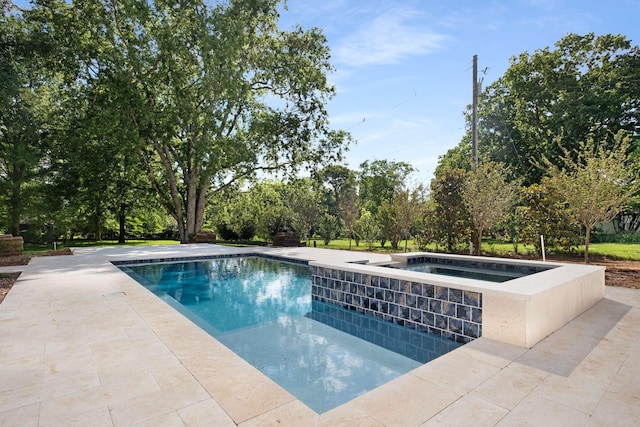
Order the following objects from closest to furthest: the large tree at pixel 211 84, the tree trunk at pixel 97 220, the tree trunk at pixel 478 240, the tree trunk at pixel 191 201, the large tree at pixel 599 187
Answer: the large tree at pixel 599 187
the tree trunk at pixel 478 240
the large tree at pixel 211 84
the tree trunk at pixel 191 201
the tree trunk at pixel 97 220

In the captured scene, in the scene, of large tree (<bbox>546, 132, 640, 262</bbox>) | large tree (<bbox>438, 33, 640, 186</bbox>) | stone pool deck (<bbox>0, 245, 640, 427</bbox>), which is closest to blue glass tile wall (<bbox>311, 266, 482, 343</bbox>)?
stone pool deck (<bbox>0, 245, 640, 427</bbox>)

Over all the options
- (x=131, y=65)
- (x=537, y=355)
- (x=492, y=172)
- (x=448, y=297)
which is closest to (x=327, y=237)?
(x=492, y=172)

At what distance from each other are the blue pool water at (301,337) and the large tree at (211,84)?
32.0 ft

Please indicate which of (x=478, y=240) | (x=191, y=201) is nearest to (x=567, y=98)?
(x=478, y=240)

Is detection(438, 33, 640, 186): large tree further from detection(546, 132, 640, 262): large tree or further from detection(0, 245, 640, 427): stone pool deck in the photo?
detection(0, 245, 640, 427): stone pool deck

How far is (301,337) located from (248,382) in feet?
6.19

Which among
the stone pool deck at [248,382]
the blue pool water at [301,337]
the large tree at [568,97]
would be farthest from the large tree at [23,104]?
the large tree at [568,97]

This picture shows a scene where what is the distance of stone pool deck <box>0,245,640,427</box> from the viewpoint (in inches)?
79.7

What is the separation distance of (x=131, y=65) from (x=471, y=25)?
44.3ft

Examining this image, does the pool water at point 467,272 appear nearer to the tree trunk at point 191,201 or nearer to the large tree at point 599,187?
the large tree at point 599,187

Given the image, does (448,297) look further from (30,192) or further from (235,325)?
(30,192)

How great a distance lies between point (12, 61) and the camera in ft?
Answer: 36.1

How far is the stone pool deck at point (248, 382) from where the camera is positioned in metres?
2.02

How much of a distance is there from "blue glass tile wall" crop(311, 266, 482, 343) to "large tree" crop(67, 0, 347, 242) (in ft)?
38.1
